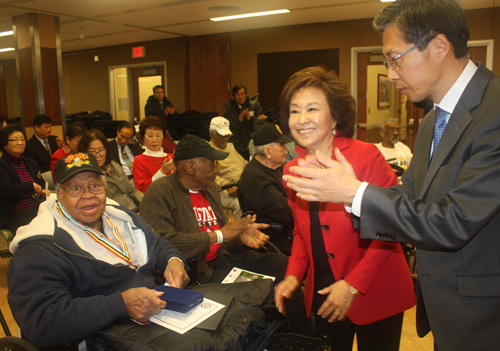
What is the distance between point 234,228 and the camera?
2.35m

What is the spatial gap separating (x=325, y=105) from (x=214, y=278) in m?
1.36

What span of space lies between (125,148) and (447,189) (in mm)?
4250

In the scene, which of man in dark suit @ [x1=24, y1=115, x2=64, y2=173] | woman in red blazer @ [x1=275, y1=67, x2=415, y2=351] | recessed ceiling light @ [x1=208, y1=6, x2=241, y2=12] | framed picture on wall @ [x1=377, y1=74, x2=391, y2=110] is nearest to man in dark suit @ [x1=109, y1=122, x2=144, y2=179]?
man in dark suit @ [x1=24, y1=115, x2=64, y2=173]

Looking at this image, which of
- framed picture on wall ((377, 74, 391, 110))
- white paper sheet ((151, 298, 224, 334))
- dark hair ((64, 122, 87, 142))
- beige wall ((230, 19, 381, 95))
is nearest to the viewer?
white paper sheet ((151, 298, 224, 334))

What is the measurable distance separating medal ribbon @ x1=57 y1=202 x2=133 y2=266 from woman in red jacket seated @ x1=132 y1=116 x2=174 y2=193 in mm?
1989

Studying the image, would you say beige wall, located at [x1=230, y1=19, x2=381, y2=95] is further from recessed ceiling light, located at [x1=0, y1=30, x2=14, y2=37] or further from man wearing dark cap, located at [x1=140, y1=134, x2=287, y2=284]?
man wearing dark cap, located at [x1=140, y1=134, x2=287, y2=284]

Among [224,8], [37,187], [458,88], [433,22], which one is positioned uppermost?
[224,8]

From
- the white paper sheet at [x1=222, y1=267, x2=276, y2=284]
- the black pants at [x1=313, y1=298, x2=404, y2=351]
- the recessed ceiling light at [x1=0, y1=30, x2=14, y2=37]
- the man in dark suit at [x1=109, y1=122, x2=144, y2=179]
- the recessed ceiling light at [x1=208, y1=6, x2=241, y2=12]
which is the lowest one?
the white paper sheet at [x1=222, y1=267, x2=276, y2=284]

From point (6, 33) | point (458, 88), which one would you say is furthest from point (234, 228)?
point (6, 33)

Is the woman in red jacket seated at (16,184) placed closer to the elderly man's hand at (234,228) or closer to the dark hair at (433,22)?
the elderly man's hand at (234,228)

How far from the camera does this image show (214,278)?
2.38 meters

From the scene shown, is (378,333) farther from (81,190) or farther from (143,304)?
(81,190)

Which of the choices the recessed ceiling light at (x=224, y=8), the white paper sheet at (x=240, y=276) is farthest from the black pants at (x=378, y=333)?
the recessed ceiling light at (x=224, y=8)

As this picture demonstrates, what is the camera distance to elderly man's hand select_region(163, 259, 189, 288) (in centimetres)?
184
